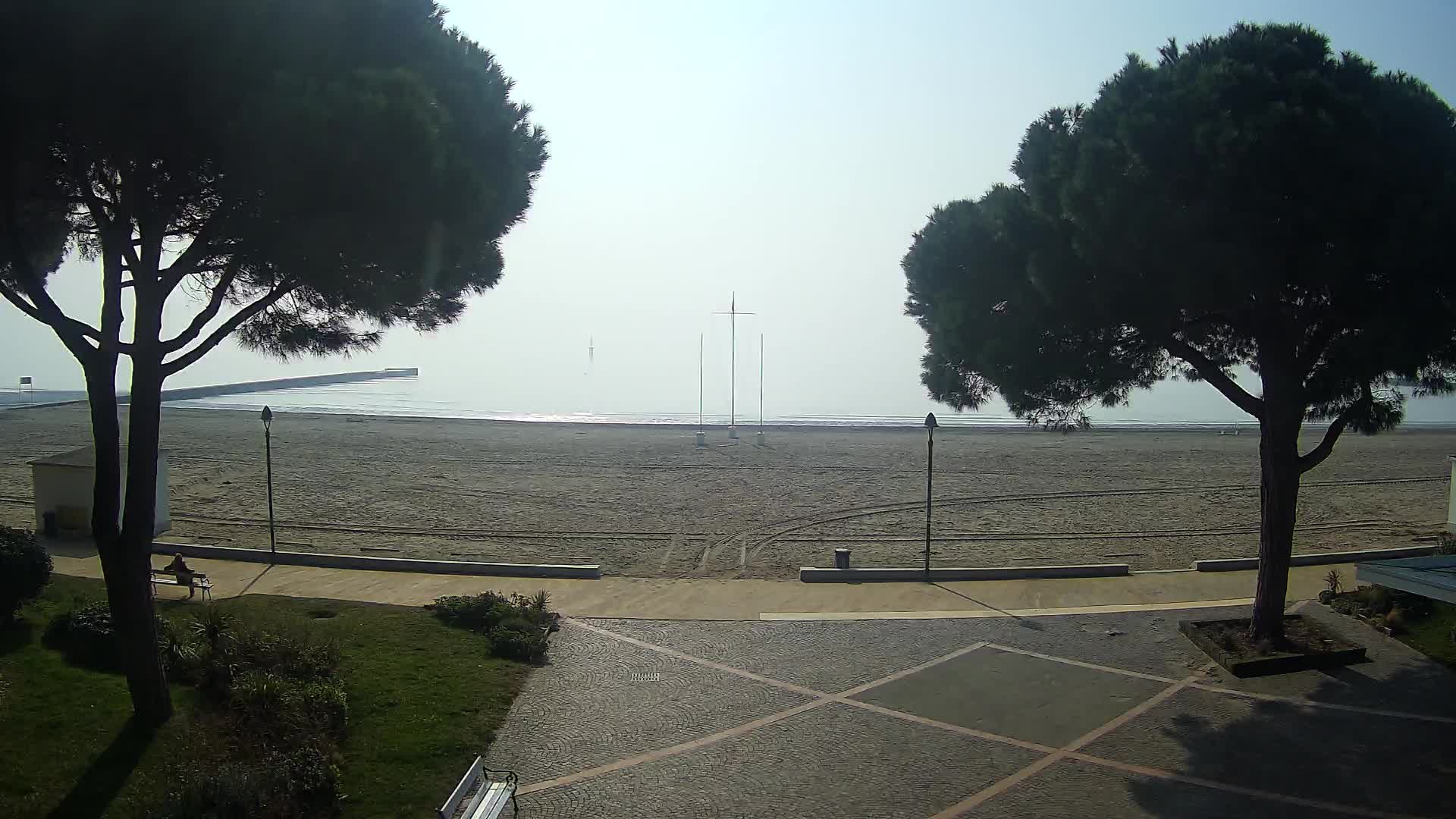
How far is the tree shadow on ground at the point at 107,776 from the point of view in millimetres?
6789

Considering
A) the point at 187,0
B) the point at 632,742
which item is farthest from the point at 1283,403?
the point at 187,0

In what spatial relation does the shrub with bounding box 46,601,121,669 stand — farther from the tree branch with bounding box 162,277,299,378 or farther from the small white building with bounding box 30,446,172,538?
the small white building with bounding box 30,446,172,538

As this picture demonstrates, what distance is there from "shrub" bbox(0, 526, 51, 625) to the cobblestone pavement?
580 centimetres

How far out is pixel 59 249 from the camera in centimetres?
958

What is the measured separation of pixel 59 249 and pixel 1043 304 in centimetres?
1135

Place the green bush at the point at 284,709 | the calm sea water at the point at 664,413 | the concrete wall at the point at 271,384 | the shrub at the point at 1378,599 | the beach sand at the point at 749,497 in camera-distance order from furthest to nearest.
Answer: the concrete wall at the point at 271,384 < the calm sea water at the point at 664,413 < the beach sand at the point at 749,497 < the shrub at the point at 1378,599 < the green bush at the point at 284,709

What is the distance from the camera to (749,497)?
27984mm

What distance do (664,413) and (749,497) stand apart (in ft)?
164

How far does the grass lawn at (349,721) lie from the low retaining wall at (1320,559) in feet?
43.6

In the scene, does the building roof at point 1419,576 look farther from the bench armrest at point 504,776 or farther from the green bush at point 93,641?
the green bush at point 93,641

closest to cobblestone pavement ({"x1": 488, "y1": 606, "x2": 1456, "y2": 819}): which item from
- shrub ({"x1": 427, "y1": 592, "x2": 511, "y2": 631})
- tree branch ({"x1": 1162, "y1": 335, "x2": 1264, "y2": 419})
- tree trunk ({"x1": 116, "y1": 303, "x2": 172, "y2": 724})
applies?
shrub ({"x1": 427, "y1": 592, "x2": 511, "y2": 631})

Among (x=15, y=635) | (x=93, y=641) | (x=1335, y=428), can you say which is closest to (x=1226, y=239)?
(x=1335, y=428)

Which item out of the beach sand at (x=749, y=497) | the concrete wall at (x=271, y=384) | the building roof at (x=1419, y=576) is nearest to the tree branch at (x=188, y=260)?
the beach sand at (x=749, y=497)

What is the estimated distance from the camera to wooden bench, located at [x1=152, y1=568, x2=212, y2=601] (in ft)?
45.3
